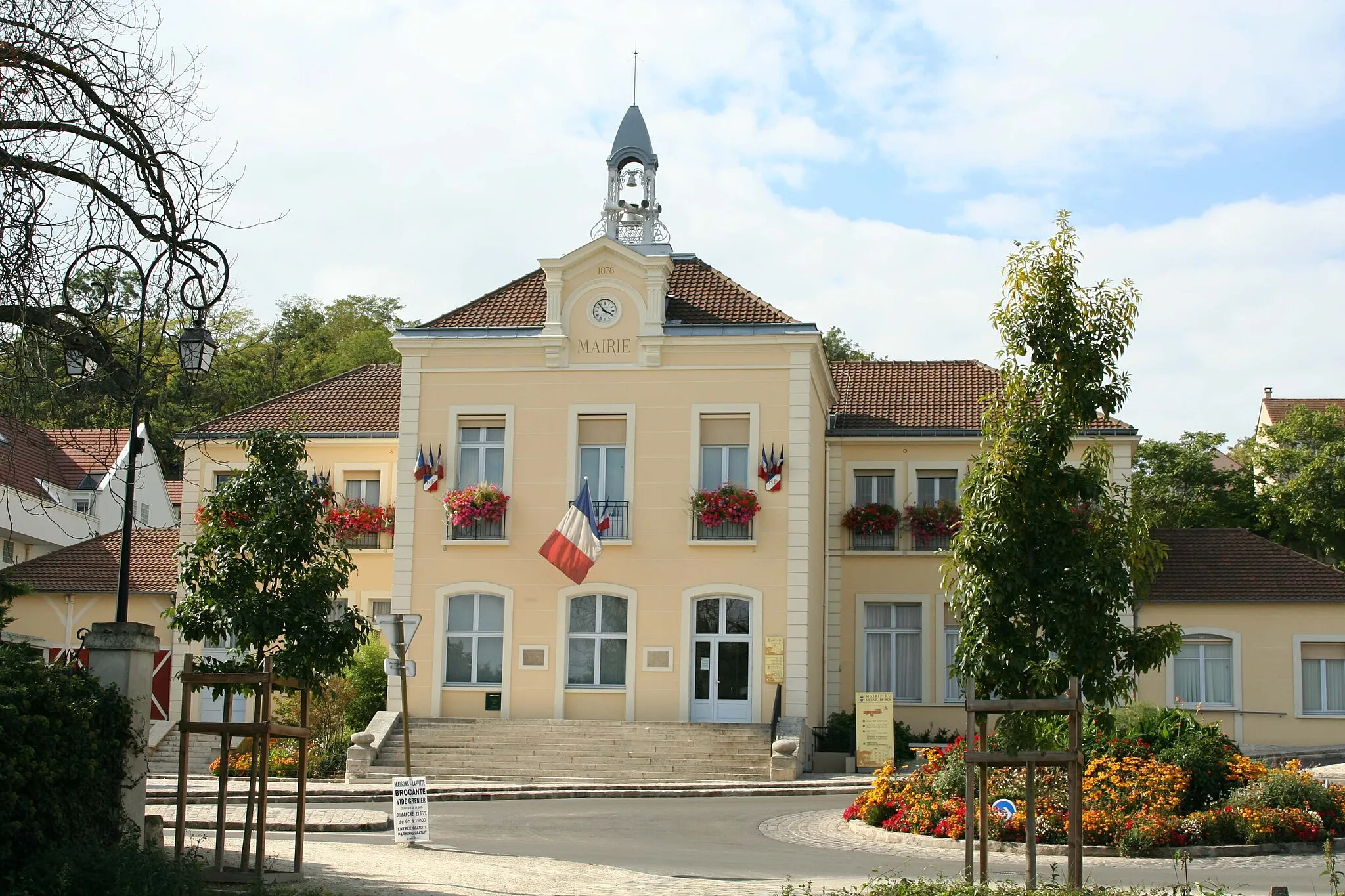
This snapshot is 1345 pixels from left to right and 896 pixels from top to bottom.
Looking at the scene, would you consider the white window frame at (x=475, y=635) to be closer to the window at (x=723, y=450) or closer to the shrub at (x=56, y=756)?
the window at (x=723, y=450)

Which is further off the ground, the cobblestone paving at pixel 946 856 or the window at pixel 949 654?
the window at pixel 949 654

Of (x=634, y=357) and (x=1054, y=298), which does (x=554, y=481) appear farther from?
(x=1054, y=298)

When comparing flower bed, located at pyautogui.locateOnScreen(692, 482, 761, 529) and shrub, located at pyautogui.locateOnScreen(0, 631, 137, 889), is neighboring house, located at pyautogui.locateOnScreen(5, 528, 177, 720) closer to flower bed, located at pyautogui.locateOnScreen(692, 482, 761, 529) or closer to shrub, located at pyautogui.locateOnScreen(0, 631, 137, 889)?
flower bed, located at pyautogui.locateOnScreen(692, 482, 761, 529)

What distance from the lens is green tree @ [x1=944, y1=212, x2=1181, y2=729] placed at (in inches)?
527

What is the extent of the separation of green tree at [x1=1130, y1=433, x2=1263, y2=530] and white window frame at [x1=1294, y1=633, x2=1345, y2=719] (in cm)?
1596

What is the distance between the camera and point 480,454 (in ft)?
105

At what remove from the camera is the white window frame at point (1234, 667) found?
33.0 metres

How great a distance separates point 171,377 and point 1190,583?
26.0m

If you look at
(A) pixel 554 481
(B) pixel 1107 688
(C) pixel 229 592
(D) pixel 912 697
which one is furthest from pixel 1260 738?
(C) pixel 229 592

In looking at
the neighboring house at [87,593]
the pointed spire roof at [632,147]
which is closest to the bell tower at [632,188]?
the pointed spire roof at [632,147]

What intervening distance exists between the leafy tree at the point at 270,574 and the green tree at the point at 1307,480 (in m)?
37.8

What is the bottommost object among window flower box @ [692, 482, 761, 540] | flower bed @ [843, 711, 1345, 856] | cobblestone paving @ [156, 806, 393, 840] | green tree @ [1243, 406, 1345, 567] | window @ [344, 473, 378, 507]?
cobblestone paving @ [156, 806, 393, 840]

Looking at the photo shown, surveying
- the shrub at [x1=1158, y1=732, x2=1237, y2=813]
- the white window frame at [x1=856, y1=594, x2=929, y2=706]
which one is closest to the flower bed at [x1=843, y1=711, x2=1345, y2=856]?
the shrub at [x1=1158, y1=732, x2=1237, y2=813]

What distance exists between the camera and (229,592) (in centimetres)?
1506
